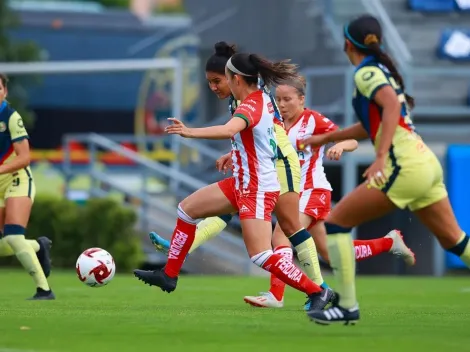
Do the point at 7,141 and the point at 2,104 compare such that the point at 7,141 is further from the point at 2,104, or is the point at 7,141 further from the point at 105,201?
the point at 105,201

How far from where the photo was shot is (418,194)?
8.10 metres

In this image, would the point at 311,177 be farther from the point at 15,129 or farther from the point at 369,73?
the point at 369,73

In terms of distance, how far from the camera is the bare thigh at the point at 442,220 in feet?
27.1

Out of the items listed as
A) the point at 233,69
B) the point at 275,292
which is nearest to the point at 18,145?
the point at 233,69

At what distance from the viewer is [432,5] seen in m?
23.7

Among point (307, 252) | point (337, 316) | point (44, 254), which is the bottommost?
point (44, 254)

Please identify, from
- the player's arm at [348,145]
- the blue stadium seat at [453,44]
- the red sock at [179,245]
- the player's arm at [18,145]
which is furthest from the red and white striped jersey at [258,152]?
the blue stadium seat at [453,44]

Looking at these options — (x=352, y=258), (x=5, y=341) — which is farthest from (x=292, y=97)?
(x=5, y=341)

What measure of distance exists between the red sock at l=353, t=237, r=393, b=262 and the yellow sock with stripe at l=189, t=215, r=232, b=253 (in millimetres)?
1199

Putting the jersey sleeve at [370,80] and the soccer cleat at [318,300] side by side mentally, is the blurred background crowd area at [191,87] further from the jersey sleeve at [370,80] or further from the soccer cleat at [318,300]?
the jersey sleeve at [370,80]

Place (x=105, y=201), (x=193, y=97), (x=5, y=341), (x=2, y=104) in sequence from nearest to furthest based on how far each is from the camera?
(x=5, y=341) → (x=2, y=104) → (x=105, y=201) → (x=193, y=97)

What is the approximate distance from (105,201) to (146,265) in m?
1.81

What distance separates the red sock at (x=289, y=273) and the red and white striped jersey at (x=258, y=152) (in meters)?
0.60

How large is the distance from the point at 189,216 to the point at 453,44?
14.0 metres
